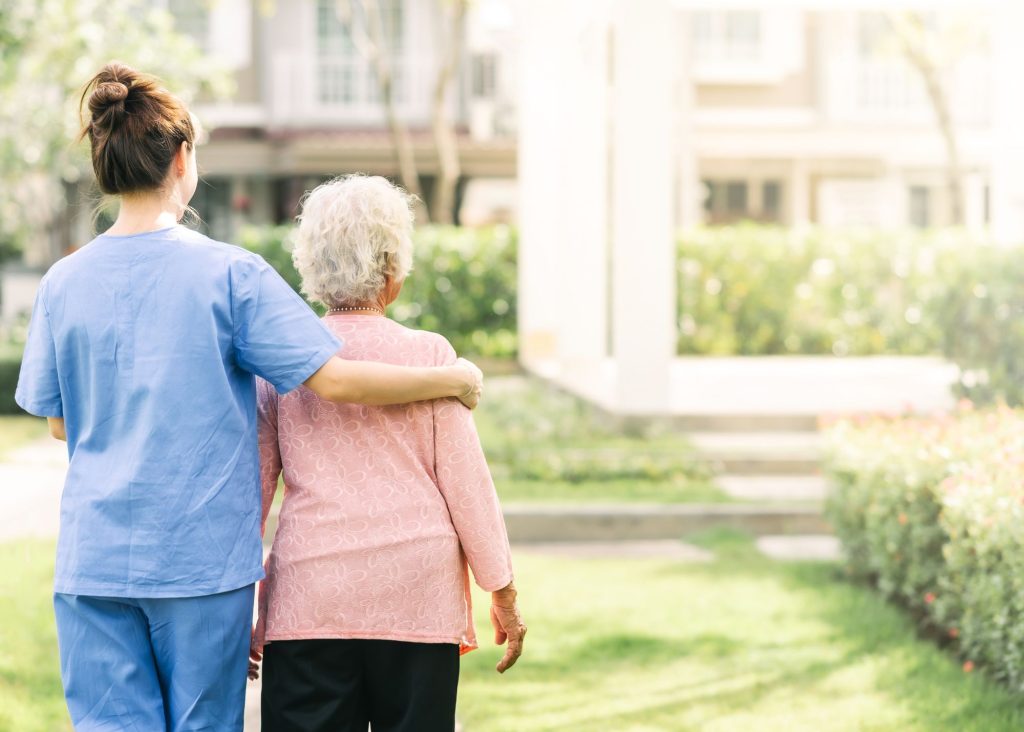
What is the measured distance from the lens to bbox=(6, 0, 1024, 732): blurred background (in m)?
5.30

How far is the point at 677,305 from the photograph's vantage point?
18.1 metres

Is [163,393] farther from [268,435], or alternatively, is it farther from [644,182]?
[644,182]

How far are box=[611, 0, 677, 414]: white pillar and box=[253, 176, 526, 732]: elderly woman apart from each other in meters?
7.67

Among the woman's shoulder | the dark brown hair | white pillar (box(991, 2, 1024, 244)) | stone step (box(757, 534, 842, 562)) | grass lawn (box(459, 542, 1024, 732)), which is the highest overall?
white pillar (box(991, 2, 1024, 244))

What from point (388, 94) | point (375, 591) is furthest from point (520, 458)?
point (388, 94)

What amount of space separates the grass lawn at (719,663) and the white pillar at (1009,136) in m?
3.78

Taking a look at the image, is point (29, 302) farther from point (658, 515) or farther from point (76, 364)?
point (76, 364)

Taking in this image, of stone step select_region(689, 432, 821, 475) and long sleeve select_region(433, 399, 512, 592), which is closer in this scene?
long sleeve select_region(433, 399, 512, 592)

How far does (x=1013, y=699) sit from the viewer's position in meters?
4.78

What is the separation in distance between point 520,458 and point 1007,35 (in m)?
4.55

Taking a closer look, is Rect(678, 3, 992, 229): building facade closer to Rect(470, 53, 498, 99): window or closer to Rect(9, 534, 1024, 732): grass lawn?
Rect(470, 53, 498, 99): window

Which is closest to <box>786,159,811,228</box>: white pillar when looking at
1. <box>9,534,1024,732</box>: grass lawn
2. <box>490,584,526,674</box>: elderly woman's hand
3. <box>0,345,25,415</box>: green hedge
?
<box>0,345,25,415</box>: green hedge

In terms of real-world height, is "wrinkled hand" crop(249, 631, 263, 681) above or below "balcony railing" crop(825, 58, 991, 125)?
below

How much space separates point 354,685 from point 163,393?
0.76 meters
